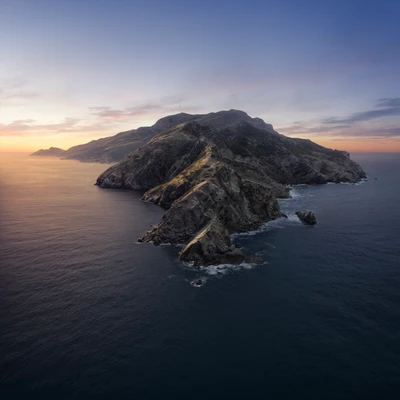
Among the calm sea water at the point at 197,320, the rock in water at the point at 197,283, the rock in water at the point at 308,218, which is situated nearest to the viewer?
the calm sea water at the point at 197,320

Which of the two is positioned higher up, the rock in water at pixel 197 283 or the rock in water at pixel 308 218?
the rock in water at pixel 308 218

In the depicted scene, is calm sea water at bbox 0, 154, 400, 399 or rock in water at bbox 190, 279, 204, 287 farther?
rock in water at bbox 190, 279, 204, 287

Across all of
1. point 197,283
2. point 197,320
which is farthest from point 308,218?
point 197,320

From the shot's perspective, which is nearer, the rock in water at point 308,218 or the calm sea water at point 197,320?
the calm sea water at point 197,320

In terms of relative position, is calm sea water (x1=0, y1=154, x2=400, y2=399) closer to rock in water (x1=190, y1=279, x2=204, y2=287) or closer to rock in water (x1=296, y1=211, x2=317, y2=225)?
rock in water (x1=190, y1=279, x2=204, y2=287)

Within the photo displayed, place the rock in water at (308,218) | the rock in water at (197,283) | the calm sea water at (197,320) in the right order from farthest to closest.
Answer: the rock in water at (308,218) → the rock in water at (197,283) → the calm sea water at (197,320)

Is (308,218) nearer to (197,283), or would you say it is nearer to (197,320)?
(197,283)

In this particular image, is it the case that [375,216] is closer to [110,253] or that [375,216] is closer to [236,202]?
[236,202]

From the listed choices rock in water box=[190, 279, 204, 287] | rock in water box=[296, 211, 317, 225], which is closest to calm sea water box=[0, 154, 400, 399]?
rock in water box=[190, 279, 204, 287]

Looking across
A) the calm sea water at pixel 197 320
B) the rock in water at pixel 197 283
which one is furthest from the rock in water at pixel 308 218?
the rock in water at pixel 197 283

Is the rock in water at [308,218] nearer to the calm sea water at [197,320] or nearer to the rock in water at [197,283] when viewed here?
the calm sea water at [197,320]
